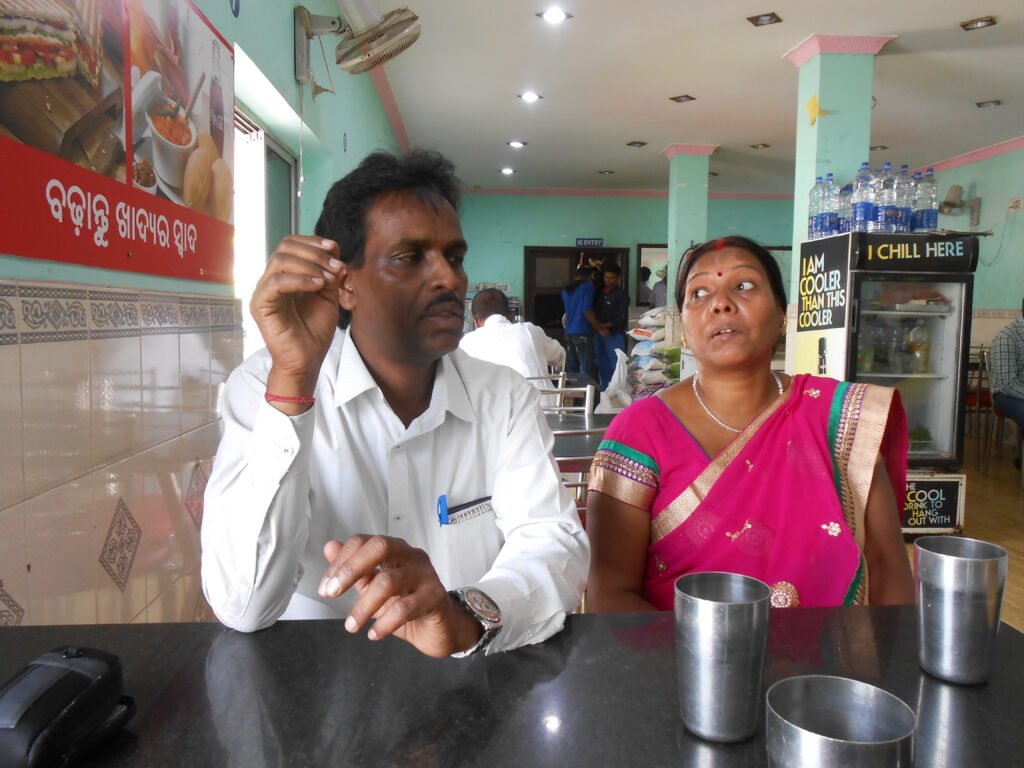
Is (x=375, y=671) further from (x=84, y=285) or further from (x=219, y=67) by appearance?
(x=219, y=67)

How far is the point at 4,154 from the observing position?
115cm

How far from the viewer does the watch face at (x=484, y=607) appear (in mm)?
804

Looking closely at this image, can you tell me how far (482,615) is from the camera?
801mm

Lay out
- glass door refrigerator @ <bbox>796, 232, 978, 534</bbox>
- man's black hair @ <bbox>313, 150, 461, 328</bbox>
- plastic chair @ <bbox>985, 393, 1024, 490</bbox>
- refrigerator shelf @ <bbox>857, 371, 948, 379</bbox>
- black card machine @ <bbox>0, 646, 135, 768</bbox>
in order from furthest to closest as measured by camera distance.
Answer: plastic chair @ <bbox>985, 393, 1024, 490</bbox>
refrigerator shelf @ <bbox>857, 371, 948, 379</bbox>
glass door refrigerator @ <bbox>796, 232, 978, 534</bbox>
man's black hair @ <bbox>313, 150, 461, 328</bbox>
black card machine @ <bbox>0, 646, 135, 768</bbox>

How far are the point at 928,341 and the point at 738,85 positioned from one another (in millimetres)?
2485

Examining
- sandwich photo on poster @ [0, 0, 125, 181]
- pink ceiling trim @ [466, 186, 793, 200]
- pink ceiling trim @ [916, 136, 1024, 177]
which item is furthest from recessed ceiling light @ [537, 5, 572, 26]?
pink ceiling trim @ [466, 186, 793, 200]

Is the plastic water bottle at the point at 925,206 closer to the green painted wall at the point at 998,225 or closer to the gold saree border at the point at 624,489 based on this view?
the gold saree border at the point at 624,489

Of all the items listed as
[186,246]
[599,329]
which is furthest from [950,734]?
[599,329]

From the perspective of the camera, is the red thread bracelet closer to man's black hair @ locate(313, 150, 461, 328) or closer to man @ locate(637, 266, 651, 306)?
man's black hair @ locate(313, 150, 461, 328)

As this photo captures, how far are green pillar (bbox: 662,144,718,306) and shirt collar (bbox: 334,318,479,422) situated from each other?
663 centimetres

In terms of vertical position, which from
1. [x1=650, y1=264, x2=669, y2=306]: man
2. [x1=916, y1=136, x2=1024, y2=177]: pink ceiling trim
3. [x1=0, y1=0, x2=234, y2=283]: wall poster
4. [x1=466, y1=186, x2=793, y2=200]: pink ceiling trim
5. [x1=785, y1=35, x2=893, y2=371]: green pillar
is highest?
[x1=466, y1=186, x2=793, y2=200]: pink ceiling trim

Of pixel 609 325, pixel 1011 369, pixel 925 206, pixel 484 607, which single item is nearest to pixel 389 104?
pixel 609 325

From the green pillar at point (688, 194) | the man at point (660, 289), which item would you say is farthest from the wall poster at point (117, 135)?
the man at point (660, 289)

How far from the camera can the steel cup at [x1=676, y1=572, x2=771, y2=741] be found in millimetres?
616
